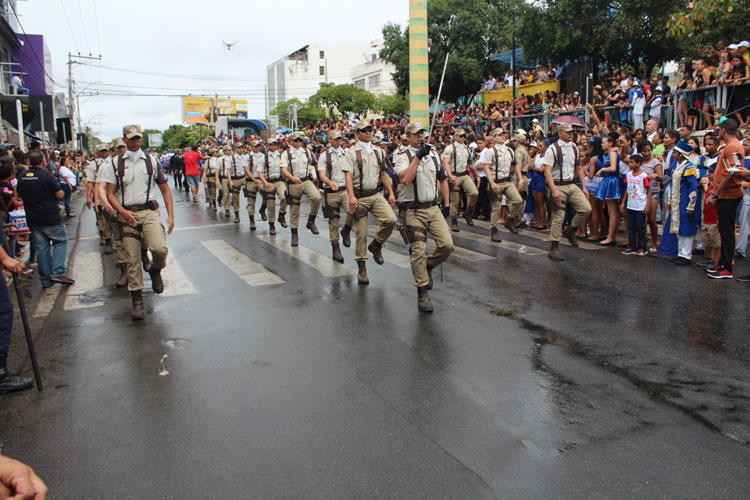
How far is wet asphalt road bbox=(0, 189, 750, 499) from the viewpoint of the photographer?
11.0 ft

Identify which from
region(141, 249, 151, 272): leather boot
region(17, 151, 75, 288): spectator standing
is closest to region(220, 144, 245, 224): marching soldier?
region(17, 151, 75, 288): spectator standing

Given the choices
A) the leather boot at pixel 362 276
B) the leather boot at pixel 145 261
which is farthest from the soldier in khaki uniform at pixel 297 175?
the leather boot at pixel 145 261

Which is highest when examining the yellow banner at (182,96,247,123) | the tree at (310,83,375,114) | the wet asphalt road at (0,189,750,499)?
the yellow banner at (182,96,247,123)

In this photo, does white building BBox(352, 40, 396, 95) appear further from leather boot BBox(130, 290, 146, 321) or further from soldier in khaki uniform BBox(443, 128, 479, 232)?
leather boot BBox(130, 290, 146, 321)

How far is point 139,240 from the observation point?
23.0ft

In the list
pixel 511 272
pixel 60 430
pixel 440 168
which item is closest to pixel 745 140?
pixel 511 272

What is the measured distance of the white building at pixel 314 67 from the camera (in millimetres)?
124500

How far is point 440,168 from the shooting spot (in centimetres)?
738

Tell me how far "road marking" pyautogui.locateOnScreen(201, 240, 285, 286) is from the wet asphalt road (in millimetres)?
718

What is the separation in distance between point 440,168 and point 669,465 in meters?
4.62

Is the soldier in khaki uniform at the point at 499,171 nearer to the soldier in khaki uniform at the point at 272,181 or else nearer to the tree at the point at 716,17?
the soldier in khaki uniform at the point at 272,181

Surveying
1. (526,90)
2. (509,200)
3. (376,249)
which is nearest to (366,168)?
(376,249)

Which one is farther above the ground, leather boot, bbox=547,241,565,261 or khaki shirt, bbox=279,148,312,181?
khaki shirt, bbox=279,148,312,181

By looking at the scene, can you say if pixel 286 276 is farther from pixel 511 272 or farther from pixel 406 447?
pixel 406 447
